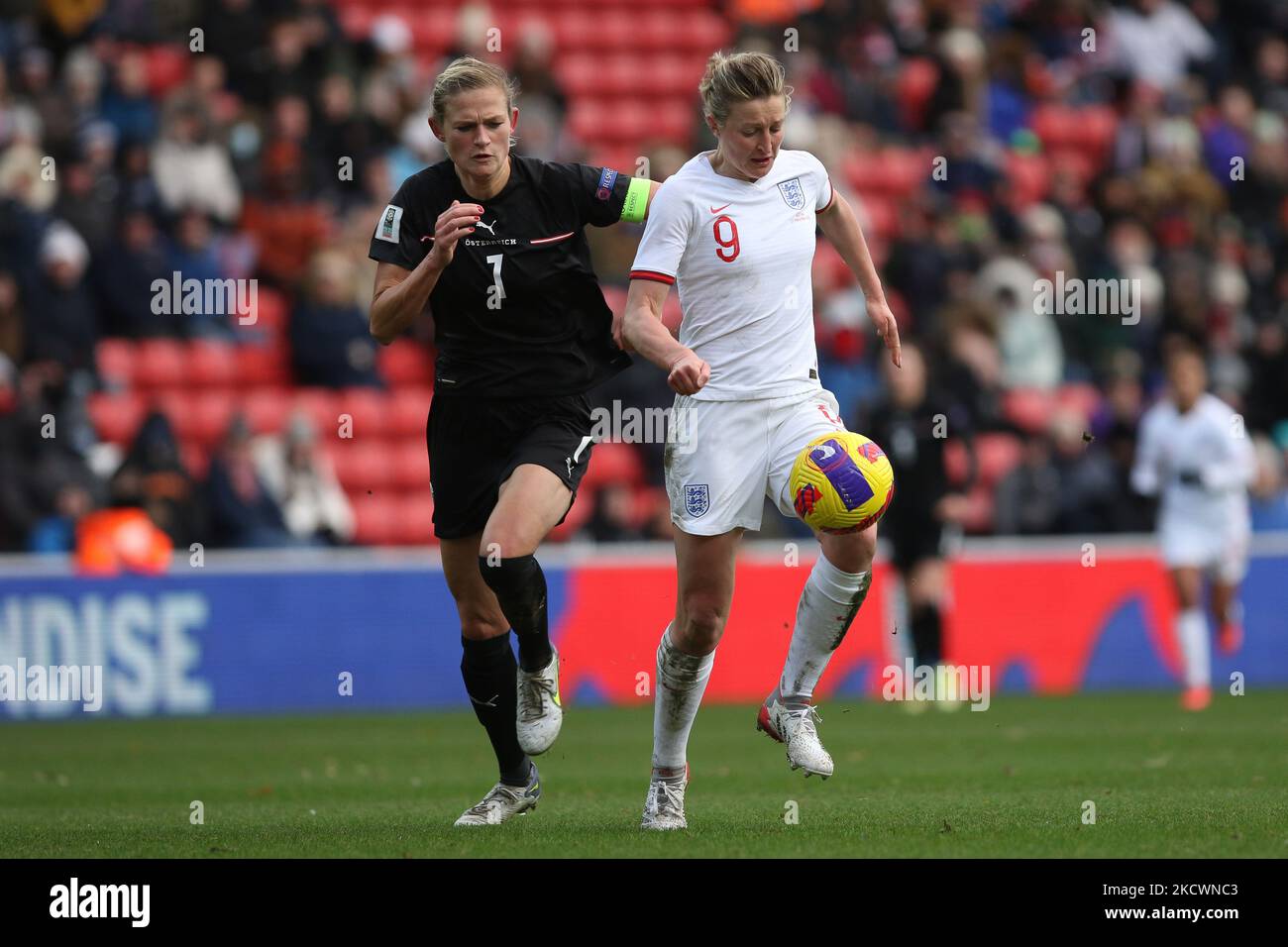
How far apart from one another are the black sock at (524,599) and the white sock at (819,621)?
0.96 m

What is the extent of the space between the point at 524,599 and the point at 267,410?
10.6 metres

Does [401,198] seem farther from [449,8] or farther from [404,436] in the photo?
[449,8]

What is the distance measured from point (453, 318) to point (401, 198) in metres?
0.51

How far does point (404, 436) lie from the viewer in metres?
18.3

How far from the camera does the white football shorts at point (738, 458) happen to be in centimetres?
749

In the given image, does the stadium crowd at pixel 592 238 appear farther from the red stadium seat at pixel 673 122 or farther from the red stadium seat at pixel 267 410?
the red stadium seat at pixel 673 122

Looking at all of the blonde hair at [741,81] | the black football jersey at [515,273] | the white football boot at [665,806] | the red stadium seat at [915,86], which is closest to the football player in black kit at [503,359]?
the black football jersey at [515,273]

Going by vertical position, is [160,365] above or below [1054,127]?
below

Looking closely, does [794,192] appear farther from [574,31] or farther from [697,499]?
[574,31]

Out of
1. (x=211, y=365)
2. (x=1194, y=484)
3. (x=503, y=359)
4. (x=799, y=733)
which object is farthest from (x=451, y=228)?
(x=211, y=365)

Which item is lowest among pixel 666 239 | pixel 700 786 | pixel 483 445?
pixel 700 786

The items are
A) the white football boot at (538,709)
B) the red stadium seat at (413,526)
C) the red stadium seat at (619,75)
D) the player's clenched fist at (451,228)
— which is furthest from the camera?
the red stadium seat at (619,75)

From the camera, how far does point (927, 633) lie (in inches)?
609

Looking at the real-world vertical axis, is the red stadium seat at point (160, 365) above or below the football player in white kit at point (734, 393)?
above
